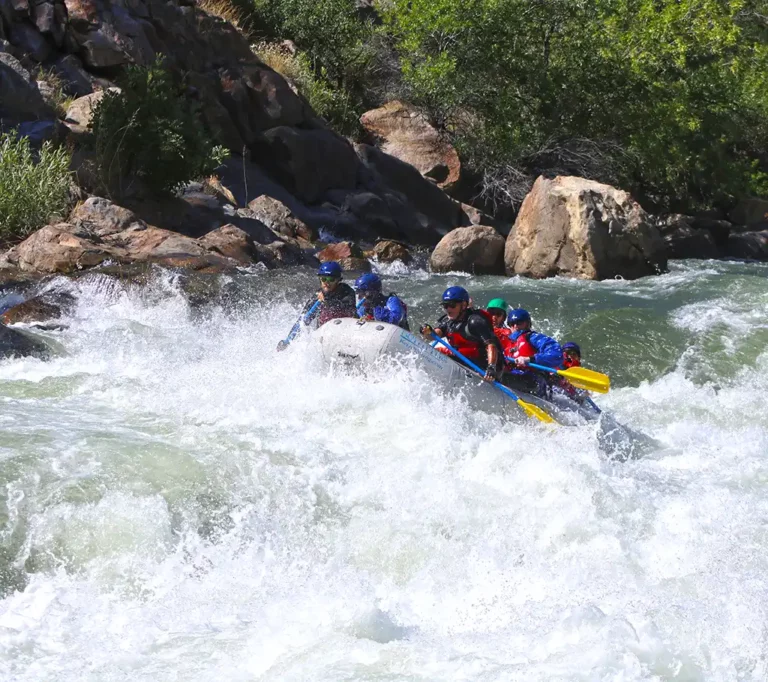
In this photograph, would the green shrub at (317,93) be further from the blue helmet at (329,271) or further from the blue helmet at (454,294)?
the blue helmet at (454,294)

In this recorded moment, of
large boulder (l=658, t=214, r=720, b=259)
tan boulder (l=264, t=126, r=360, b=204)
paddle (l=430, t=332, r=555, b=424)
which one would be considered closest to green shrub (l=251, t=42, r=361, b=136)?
tan boulder (l=264, t=126, r=360, b=204)

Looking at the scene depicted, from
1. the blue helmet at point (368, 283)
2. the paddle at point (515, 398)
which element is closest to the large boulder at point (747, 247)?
the blue helmet at point (368, 283)

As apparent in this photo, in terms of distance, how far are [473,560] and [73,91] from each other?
13.5 meters

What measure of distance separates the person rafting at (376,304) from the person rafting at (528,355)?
35.2 inches

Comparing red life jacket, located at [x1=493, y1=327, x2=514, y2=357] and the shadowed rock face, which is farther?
the shadowed rock face

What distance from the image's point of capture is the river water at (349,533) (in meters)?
4.40

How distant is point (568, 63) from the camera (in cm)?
1916

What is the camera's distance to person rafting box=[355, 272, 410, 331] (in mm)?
8078

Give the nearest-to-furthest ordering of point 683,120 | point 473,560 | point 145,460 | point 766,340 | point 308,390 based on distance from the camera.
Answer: point 473,560, point 145,460, point 308,390, point 766,340, point 683,120

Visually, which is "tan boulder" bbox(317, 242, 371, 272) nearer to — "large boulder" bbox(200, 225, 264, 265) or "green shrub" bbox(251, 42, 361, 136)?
"large boulder" bbox(200, 225, 264, 265)

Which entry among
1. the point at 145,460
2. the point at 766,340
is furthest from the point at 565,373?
the point at 766,340

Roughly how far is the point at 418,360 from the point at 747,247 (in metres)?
14.6

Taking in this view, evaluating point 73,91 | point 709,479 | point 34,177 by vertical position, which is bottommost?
point 709,479

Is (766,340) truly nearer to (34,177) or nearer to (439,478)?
(439,478)
